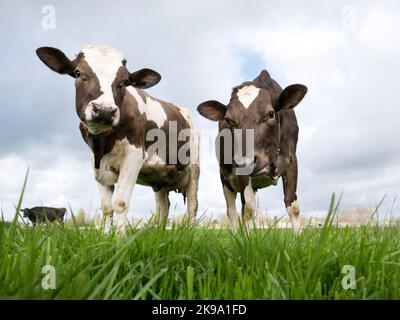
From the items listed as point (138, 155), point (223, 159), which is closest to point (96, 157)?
point (138, 155)

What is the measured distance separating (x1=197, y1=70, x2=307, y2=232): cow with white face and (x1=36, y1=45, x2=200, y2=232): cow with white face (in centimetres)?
111

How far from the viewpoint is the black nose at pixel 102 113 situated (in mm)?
6406

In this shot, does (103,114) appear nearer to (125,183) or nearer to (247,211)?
(125,183)

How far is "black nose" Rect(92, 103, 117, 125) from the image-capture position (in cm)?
641

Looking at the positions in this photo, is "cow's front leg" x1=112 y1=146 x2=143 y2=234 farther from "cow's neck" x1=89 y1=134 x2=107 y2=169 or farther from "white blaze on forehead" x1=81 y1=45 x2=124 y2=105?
"white blaze on forehead" x1=81 y1=45 x2=124 y2=105

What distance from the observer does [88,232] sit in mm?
4805

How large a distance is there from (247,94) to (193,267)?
4052 mm

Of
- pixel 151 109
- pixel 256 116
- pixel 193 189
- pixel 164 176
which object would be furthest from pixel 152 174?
pixel 256 116

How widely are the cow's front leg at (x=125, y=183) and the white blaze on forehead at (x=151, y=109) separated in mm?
907

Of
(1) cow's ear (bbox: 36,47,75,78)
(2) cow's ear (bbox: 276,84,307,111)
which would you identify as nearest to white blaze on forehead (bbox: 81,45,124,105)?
(1) cow's ear (bbox: 36,47,75,78)

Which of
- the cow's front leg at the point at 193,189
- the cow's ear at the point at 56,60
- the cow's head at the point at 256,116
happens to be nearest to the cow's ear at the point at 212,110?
the cow's head at the point at 256,116

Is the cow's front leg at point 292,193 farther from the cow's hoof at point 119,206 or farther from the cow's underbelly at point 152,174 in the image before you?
the cow's hoof at point 119,206

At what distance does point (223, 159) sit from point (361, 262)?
4369mm
